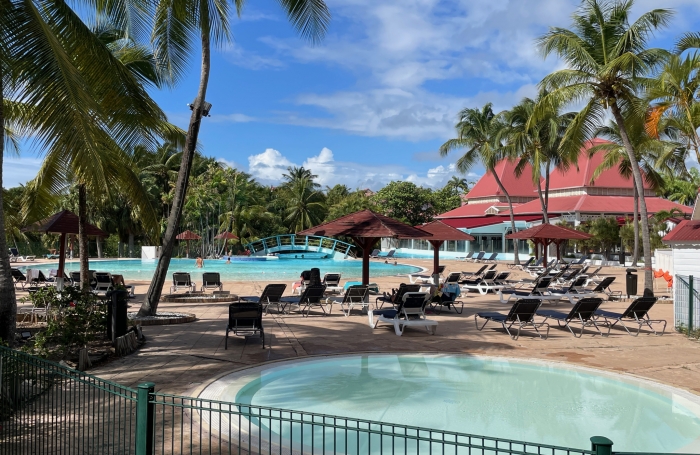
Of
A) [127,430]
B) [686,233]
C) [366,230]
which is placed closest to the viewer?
[127,430]

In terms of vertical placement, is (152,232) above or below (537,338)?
above

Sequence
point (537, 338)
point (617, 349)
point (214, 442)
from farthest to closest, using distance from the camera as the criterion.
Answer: point (537, 338) → point (617, 349) → point (214, 442)

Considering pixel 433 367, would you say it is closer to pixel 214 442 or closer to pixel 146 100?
pixel 214 442

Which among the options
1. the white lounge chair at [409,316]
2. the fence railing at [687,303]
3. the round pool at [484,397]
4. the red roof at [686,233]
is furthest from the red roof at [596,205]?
the round pool at [484,397]

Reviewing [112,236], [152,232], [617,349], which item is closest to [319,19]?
[152,232]

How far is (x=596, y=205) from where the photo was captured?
40.4 m

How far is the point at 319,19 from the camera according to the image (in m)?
10.9

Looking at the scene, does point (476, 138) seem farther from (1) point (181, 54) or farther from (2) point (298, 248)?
(1) point (181, 54)

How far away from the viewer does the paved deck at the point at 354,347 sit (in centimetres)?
757

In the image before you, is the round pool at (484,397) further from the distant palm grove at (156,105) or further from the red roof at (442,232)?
the red roof at (442,232)

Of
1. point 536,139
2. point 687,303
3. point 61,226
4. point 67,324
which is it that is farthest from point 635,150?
point 67,324

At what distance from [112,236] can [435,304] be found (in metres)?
39.6

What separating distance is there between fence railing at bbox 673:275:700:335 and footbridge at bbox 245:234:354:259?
106 ft

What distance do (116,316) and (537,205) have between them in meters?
39.3
